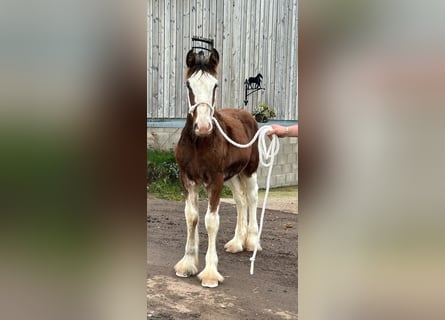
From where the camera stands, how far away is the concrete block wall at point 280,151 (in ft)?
3.42

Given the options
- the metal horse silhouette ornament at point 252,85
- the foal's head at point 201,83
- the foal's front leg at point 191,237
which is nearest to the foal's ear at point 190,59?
the foal's head at point 201,83

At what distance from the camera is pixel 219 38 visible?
3.62ft

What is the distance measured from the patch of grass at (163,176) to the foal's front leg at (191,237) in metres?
0.03

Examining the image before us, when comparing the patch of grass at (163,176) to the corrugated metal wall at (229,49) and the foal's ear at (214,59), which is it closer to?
the corrugated metal wall at (229,49)

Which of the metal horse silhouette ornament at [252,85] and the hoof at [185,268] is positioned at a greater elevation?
the metal horse silhouette ornament at [252,85]

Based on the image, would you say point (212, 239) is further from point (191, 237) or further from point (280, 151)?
point (280, 151)

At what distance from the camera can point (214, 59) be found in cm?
108

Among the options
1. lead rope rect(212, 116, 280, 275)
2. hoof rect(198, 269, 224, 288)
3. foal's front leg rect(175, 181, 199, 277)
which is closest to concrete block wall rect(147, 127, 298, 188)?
lead rope rect(212, 116, 280, 275)

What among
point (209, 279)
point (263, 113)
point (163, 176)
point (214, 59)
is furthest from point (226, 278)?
point (214, 59)

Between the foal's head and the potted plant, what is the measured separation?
13 cm

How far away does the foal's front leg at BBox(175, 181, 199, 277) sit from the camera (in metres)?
1.11

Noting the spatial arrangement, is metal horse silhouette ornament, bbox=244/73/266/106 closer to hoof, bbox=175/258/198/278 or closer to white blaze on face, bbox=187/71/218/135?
white blaze on face, bbox=187/71/218/135

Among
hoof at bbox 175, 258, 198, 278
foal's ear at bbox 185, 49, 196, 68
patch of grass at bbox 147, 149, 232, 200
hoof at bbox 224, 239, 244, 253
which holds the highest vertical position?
foal's ear at bbox 185, 49, 196, 68
